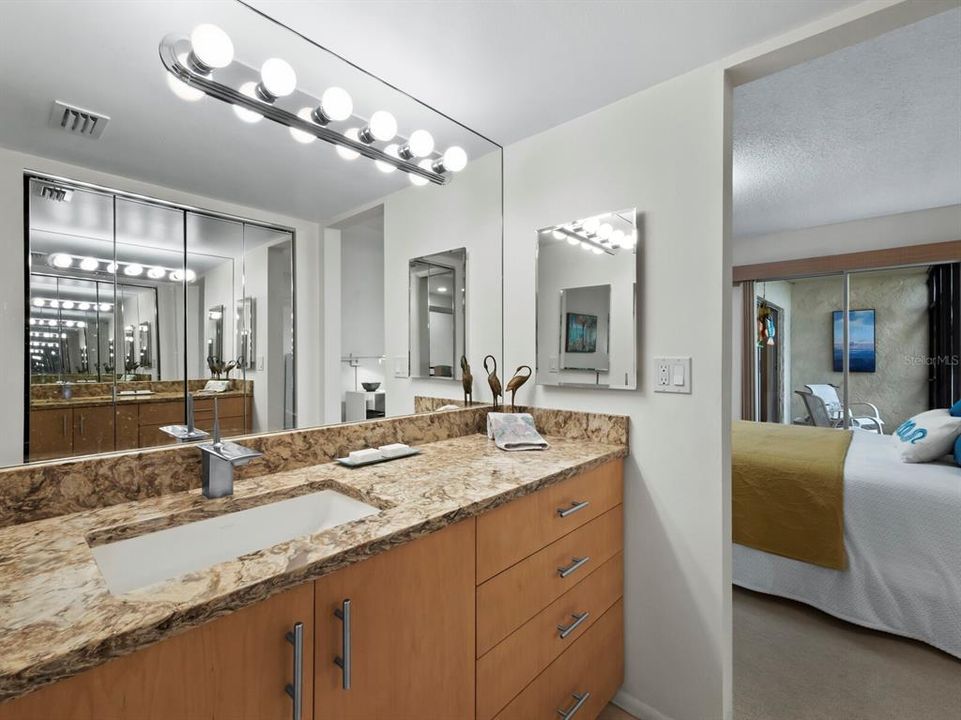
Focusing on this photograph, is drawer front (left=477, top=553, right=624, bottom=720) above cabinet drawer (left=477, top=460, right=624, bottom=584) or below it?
below

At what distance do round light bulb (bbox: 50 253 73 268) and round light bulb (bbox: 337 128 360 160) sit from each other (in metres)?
0.85

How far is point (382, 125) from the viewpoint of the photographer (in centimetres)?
163

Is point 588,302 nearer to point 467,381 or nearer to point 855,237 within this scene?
point 467,381

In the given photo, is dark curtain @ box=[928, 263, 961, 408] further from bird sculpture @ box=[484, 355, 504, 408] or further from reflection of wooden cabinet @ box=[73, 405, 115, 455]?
reflection of wooden cabinet @ box=[73, 405, 115, 455]

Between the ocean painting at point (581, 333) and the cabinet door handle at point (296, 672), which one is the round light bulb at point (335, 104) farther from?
the cabinet door handle at point (296, 672)

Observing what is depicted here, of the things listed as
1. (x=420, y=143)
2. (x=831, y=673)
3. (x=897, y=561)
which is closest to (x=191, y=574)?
(x=420, y=143)

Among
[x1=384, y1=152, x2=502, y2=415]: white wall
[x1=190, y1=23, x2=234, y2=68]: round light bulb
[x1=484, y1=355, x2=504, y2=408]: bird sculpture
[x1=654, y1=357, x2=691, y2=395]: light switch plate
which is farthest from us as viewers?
[x1=484, y1=355, x2=504, y2=408]: bird sculpture

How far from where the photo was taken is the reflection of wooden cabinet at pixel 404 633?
813 millimetres

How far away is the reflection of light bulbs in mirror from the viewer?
4.33ft

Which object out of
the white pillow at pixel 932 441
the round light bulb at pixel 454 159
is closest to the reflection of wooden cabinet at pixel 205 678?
the round light bulb at pixel 454 159

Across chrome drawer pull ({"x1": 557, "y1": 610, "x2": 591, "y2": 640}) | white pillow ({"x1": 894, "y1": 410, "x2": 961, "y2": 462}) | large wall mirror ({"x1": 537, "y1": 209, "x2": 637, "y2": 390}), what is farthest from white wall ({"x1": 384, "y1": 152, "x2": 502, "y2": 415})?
→ white pillow ({"x1": 894, "y1": 410, "x2": 961, "y2": 462})

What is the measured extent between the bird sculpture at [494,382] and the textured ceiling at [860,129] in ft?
5.31

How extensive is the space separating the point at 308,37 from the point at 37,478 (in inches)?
53.3

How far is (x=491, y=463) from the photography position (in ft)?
4.89
